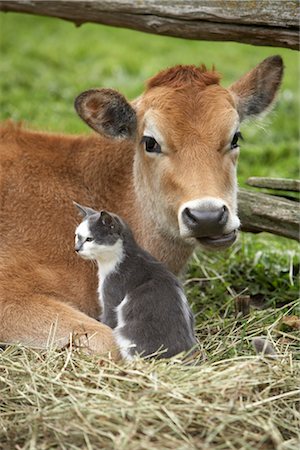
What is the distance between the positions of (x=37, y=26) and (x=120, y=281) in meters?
13.0

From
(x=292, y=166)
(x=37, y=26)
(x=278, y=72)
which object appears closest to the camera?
(x=278, y=72)

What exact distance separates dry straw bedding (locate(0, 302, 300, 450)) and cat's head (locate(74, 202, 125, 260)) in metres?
0.72

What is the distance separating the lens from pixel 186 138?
675 cm

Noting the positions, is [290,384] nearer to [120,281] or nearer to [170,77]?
[120,281]

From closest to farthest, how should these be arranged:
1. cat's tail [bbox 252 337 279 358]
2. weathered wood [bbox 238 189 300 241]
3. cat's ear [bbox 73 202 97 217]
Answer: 1. cat's tail [bbox 252 337 279 358]
2. cat's ear [bbox 73 202 97 217]
3. weathered wood [bbox 238 189 300 241]

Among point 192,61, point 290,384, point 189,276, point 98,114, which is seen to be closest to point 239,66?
point 192,61

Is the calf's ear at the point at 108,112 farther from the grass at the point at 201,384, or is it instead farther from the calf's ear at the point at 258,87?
the grass at the point at 201,384

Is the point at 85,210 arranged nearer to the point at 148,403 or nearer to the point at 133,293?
the point at 133,293

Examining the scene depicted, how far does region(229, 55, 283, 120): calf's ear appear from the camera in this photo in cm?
749

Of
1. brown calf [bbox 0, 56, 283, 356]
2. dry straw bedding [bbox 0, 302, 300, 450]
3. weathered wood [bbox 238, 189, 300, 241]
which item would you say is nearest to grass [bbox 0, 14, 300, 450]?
dry straw bedding [bbox 0, 302, 300, 450]

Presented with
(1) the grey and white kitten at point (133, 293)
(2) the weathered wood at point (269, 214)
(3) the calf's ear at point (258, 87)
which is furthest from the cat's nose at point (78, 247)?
(2) the weathered wood at point (269, 214)

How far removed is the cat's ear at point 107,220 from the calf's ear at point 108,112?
905mm

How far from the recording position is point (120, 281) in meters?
6.58

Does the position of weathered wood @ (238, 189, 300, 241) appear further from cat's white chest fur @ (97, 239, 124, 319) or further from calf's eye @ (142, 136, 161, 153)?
cat's white chest fur @ (97, 239, 124, 319)
